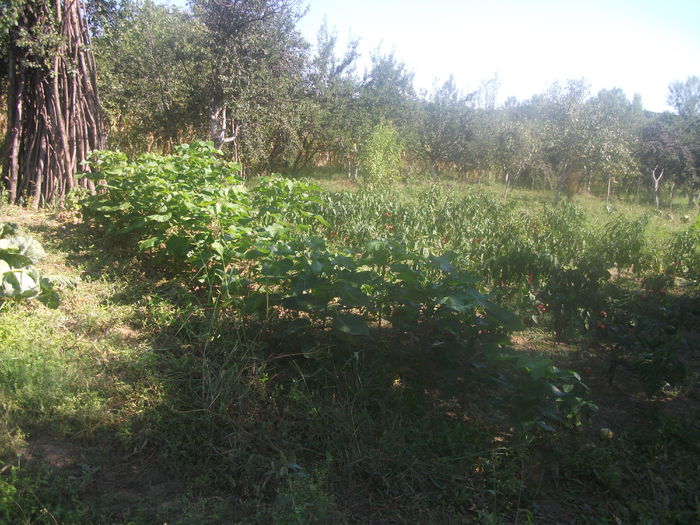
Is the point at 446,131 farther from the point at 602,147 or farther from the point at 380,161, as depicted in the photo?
the point at 380,161

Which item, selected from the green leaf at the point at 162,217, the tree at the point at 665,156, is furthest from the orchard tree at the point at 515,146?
the green leaf at the point at 162,217

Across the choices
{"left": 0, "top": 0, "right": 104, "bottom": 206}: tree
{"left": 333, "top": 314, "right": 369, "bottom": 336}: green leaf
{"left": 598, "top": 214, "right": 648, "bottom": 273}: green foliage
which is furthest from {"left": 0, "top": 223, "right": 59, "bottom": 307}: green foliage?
{"left": 598, "top": 214, "right": 648, "bottom": 273}: green foliage

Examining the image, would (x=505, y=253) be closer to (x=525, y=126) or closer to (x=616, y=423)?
(x=616, y=423)

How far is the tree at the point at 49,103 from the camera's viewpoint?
558 centimetres

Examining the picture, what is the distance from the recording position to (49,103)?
585cm

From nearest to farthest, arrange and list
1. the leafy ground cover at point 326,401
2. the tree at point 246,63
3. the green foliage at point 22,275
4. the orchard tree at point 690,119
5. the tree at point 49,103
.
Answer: the leafy ground cover at point 326,401 < the green foliage at point 22,275 < the tree at point 49,103 < the tree at point 246,63 < the orchard tree at point 690,119

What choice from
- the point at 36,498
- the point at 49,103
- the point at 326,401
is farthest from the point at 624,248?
the point at 49,103

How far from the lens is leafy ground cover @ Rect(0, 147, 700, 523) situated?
211cm

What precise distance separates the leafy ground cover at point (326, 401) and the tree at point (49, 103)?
10.4ft

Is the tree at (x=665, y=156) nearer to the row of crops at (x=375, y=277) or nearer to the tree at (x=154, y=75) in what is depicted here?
the row of crops at (x=375, y=277)

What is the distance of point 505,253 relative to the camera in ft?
15.4

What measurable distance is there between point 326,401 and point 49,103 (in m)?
5.56

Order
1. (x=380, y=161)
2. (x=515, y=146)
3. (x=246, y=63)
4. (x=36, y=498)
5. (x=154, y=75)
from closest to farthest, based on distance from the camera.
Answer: (x=36, y=498), (x=246, y=63), (x=380, y=161), (x=154, y=75), (x=515, y=146)

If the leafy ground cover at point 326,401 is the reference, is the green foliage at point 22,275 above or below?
above
